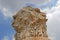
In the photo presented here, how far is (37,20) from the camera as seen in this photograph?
1517cm

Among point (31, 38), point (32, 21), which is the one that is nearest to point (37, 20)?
point (32, 21)

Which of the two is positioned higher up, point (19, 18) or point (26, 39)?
point (19, 18)

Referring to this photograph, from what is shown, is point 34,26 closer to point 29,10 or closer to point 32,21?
point 32,21

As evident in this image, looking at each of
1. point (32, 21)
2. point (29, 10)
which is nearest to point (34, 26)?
point (32, 21)

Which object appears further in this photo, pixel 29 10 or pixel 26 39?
pixel 29 10

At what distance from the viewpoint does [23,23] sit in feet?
49.5

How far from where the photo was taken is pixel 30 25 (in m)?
14.9

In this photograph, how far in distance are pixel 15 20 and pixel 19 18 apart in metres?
0.49

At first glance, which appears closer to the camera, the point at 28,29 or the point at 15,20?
the point at 28,29

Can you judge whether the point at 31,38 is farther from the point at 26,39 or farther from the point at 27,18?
the point at 27,18

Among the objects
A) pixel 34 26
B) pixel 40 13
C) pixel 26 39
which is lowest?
pixel 26 39

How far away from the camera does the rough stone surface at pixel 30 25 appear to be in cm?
1469

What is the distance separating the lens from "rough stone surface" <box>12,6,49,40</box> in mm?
14688

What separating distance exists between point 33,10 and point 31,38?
237 cm
